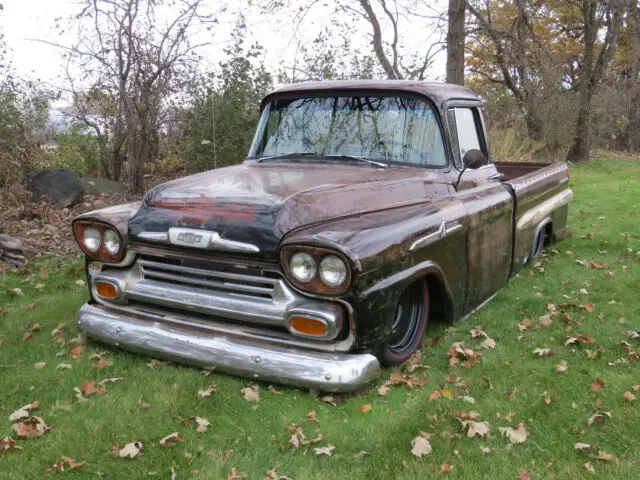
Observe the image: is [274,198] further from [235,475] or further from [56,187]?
[56,187]

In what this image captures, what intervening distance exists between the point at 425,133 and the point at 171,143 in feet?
25.8

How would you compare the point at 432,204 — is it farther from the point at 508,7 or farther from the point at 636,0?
the point at 508,7

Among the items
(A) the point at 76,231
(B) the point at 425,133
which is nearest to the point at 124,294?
(A) the point at 76,231

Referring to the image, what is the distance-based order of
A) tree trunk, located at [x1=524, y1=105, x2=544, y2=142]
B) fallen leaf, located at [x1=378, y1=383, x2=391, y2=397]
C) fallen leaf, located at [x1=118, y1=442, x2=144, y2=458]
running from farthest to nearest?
tree trunk, located at [x1=524, y1=105, x2=544, y2=142] < fallen leaf, located at [x1=378, y1=383, x2=391, y2=397] < fallen leaf, located at [x1=118, y1=442, x2=144, y2=458]

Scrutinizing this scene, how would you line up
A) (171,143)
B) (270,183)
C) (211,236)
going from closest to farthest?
(211,236) → (270,183) → (171,143)

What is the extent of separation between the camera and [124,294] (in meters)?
3.60

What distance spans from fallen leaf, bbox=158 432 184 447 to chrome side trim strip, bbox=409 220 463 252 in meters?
1.55

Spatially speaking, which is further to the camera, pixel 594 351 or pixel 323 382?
pixel 594 351

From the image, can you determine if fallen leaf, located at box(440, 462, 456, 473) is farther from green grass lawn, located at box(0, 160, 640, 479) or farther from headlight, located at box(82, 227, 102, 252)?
headlight, located at box(82, 227, 102, 252)

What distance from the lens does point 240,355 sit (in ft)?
10.3

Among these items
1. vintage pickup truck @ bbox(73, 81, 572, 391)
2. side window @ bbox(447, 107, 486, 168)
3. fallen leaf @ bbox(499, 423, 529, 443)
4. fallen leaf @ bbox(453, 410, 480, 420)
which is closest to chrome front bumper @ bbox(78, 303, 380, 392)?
vintage pickup truck @ bbox(73, 81, 572, 391)

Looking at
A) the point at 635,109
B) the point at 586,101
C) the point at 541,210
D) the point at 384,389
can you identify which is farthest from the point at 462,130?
the point at 635,109

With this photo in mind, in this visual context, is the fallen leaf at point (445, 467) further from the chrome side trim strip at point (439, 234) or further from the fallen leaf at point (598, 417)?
the chrome side trim strip at point (439, 234)

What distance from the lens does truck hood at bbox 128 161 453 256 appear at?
126 inches
